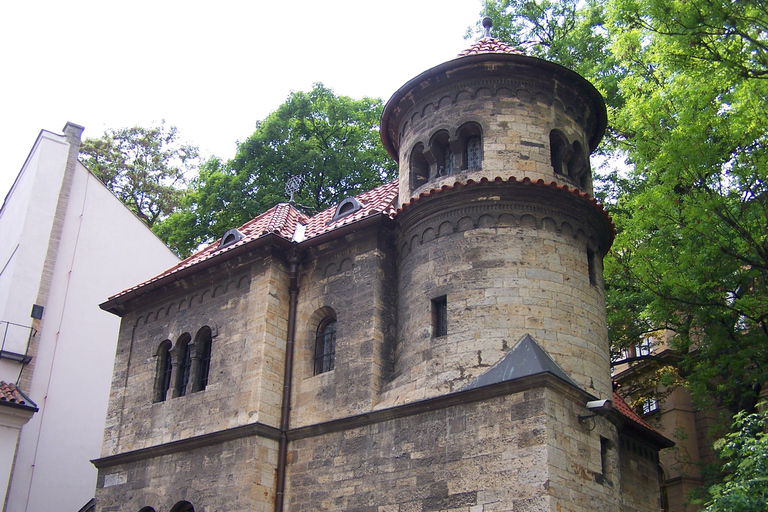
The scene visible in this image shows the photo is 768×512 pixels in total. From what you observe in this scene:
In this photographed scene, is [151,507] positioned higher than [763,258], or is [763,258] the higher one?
[763,258]

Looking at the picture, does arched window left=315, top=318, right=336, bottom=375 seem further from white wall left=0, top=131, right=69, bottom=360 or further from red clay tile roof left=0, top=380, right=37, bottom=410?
white wall left=0, top=131, right=69, bottom=360

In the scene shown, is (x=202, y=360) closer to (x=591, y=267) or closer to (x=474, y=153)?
(x=474, y=153)

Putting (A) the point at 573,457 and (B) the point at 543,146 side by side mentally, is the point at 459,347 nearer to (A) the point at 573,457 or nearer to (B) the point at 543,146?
(A) the point at 573,457

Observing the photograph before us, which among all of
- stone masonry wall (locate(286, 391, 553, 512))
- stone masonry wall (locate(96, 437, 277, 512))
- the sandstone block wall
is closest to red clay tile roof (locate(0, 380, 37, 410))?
stone masonry wall (locate(96, 437, 277, 512))

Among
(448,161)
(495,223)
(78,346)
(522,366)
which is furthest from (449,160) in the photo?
(78,346)

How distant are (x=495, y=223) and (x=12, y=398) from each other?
13219 millimetres

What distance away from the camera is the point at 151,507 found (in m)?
15.8

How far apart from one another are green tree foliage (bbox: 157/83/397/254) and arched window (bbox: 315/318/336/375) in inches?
493

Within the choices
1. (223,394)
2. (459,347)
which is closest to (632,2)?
(459,347)

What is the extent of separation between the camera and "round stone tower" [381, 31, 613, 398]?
13367 millimetres

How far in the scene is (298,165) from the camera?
1110 inches

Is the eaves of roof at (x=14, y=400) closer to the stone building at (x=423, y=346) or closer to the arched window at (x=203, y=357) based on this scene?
the stone building at (x=423, y=346)

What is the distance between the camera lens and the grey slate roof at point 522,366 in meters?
12.1

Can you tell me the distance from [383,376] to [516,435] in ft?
10.8
